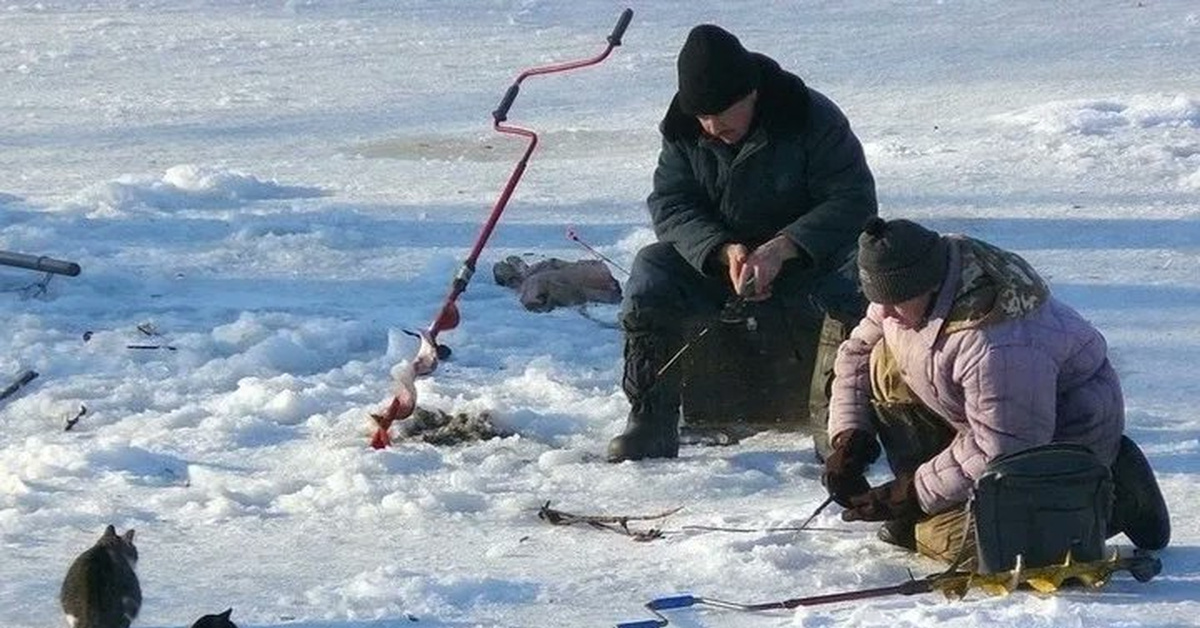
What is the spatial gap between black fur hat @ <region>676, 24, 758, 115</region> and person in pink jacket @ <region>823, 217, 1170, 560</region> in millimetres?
940

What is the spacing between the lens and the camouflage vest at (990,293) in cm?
452

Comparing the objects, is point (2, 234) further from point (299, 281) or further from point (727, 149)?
point (727, 149)

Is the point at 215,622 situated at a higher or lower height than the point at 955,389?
lower

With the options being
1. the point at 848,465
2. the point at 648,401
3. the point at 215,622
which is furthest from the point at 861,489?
the point at 215,622

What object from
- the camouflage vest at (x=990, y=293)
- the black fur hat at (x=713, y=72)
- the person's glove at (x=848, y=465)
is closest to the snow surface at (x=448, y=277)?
the person's glove at (x=848, y=465)

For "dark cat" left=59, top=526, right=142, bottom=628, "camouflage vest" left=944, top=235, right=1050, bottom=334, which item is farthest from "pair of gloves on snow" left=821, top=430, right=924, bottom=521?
"dark cat" left=59, top=526, right=142, bottom=628

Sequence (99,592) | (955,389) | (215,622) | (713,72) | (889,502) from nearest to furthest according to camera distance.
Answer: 1. (215,622)
2. (99,592)
3. (955,389)
4. (889,502)
5. (713,72)

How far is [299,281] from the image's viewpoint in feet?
26.9

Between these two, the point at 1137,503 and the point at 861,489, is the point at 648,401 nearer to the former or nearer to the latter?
the point at 861,489

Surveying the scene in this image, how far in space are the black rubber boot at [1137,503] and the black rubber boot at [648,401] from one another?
59.5 inches

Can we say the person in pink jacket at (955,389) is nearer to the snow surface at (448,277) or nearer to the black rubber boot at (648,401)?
the snow surface at (448,277)

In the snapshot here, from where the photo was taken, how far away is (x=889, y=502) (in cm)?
475

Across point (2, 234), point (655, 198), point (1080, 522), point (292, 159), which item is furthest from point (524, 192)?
point (1080, 522)

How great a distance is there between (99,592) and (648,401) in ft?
6.53
